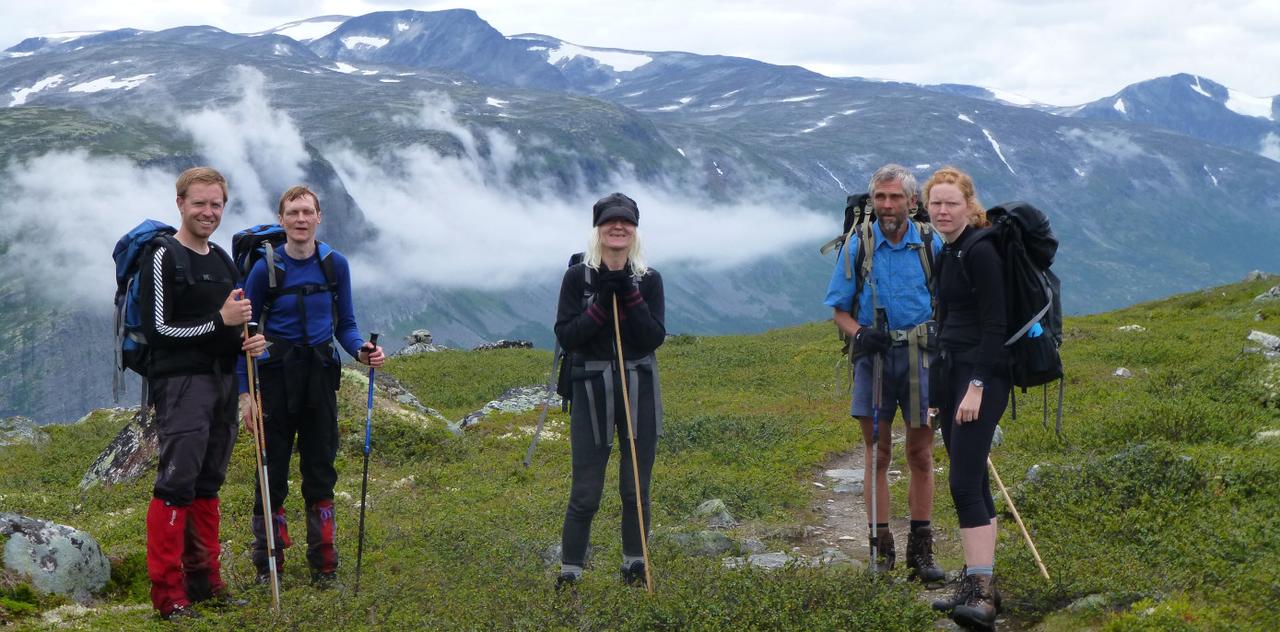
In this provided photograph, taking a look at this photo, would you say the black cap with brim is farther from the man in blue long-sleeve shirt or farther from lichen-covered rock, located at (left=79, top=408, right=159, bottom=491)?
lichen-covered rock, located at (left=79, top=408, right=159, bottom=491)

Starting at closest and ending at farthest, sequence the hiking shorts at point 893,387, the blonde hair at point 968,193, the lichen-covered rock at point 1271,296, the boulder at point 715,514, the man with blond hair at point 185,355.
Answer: the blonde hair at point 968,193, the man with blond hair at point 185,355, the hiking shorts at point 893,387, the boulder at point 715,514, the lichen-covered rock at point 1271,296

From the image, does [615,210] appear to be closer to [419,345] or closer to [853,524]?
[853,524]

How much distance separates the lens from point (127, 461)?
57.6 feet

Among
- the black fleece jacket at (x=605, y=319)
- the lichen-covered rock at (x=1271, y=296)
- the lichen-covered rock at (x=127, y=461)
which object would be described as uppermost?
the black fleece jacket at (x=605, y=319)

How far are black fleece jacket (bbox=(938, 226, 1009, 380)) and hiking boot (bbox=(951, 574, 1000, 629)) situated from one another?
167 cm

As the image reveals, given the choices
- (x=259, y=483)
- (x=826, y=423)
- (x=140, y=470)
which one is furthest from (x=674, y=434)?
(x=259, y=483)

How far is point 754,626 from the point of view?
7.65 metres

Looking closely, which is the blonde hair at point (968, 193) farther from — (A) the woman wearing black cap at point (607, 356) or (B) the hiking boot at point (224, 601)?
(B) the hiking boot at point (224, 601)

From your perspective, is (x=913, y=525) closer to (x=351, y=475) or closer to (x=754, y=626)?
(x=754, y=626)

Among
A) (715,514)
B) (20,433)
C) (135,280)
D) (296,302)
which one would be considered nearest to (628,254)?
(296,302)

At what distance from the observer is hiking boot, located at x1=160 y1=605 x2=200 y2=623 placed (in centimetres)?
844

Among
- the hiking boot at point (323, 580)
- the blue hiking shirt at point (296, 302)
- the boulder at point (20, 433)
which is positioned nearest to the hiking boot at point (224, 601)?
the hiking boot at point (323, 580)

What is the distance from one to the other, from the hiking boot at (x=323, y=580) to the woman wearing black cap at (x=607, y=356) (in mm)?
2504

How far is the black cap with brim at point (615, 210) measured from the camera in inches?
329
